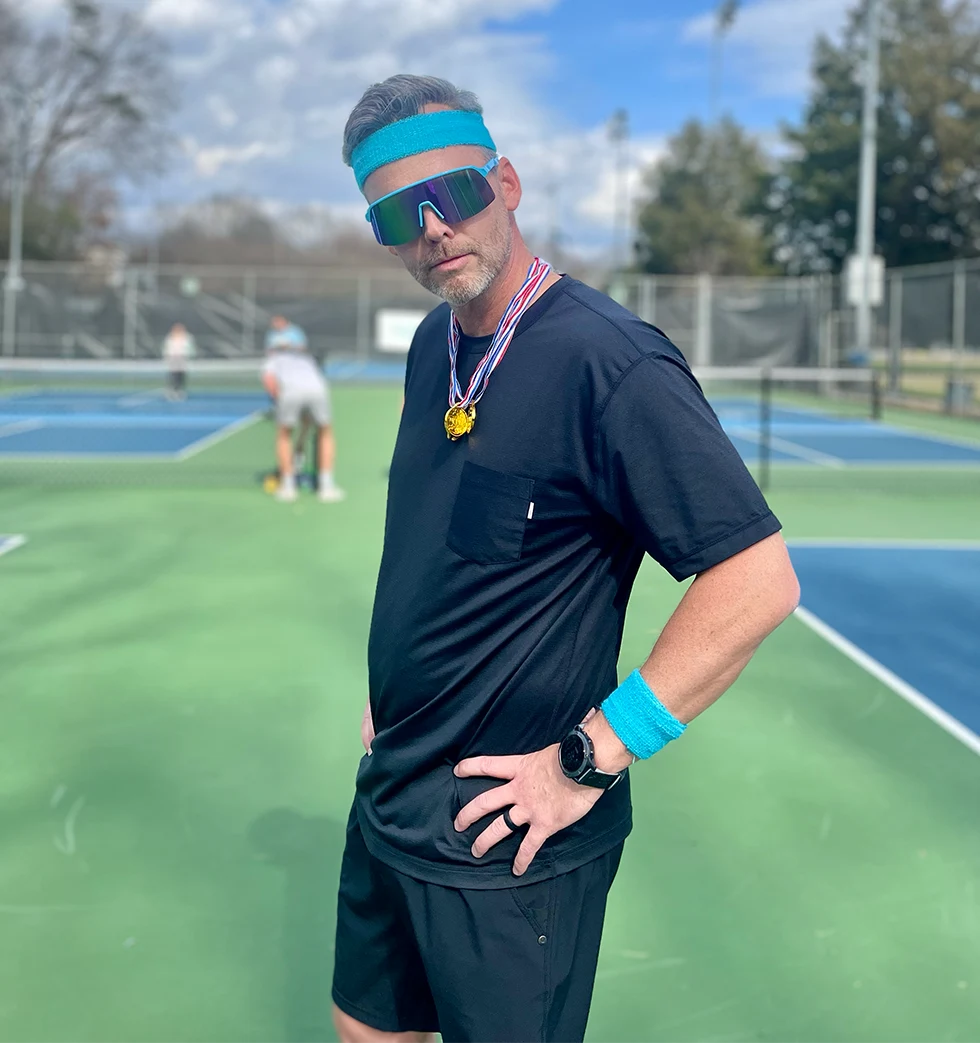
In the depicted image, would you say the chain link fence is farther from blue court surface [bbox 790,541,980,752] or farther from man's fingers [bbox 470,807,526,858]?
man's fingers [bbox 470,807,526,858]

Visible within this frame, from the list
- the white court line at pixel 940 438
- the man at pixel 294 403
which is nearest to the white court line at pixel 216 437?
the man at pixel 294 403

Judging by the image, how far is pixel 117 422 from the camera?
1919 centimetres

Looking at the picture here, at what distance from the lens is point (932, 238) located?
40.2m

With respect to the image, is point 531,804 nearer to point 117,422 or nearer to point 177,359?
point 117,422

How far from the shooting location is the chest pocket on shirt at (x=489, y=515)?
1775mm

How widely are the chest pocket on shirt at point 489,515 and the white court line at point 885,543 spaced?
7.78 meters

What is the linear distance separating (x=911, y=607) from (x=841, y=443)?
10.9 meters

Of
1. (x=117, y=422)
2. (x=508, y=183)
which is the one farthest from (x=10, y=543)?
(x=117, y=422)

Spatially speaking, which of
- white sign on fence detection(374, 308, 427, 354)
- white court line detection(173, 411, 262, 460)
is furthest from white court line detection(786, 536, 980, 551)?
white sign on fence detection(374, 308, 427, 354)

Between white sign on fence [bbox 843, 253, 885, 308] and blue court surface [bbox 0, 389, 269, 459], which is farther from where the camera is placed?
white sign on fence [bbox 843, 253, 885, 308]

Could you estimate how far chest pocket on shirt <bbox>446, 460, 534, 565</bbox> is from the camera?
1.78 meters

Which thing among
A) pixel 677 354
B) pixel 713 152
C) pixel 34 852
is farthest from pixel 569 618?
pixel 713 152

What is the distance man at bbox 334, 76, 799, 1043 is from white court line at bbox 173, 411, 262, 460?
12927mm

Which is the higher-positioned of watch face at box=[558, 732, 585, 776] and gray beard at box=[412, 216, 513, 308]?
gray beard at box=[412, 216, 513, 308]
